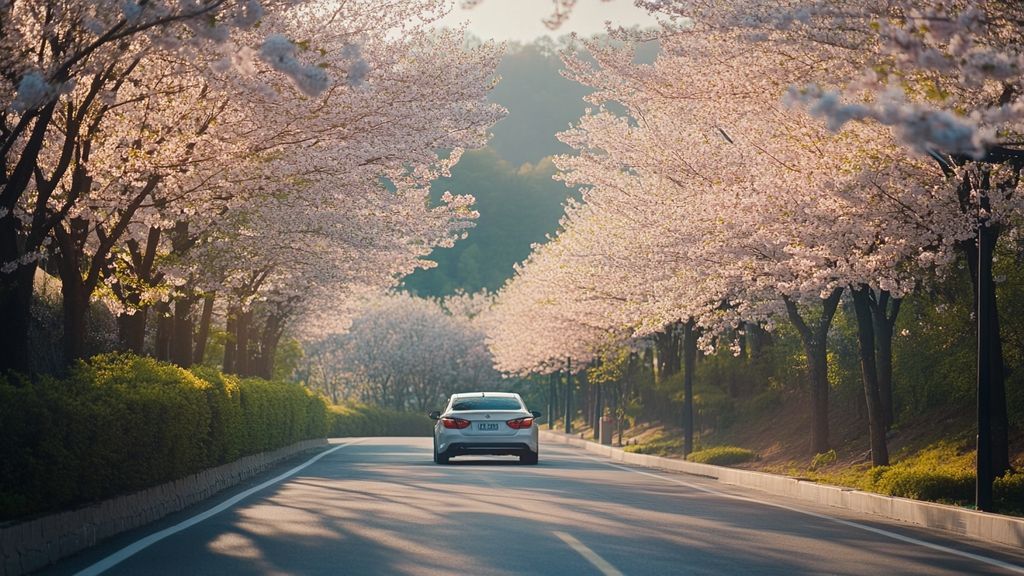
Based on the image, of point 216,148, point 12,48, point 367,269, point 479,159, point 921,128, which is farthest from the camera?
point 479,159

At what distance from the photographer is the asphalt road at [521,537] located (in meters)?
10.3

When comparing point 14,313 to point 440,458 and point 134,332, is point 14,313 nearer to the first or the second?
point 134,332

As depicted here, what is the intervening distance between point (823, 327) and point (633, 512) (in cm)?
1295

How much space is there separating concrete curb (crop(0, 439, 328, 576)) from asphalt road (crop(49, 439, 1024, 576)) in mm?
215

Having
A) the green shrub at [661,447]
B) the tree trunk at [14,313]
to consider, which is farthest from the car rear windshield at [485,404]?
the tree trunk at [14,313]

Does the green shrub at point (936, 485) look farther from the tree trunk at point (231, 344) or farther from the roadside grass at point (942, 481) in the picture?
the tree trunk at point (231, 344)

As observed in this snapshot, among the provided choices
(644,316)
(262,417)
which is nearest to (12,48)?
(262,417)

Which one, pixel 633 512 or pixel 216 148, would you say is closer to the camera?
pixel 633 512

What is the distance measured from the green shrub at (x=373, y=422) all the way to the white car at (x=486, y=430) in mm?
36278

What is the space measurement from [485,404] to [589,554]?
Result: 1660 centimetres

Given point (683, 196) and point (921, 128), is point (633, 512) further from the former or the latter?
point (683, 196)

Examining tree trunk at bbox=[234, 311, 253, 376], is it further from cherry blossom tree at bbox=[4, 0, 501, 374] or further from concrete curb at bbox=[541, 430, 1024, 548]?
concrete curb at bbox=[541, 430, 1024, 548]

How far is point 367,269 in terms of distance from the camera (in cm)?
3381

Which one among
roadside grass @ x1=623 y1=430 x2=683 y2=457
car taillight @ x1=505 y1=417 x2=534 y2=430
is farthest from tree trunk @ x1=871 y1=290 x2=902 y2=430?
roadside grass @ x1=623 y1=430 x2=683 y2=457
